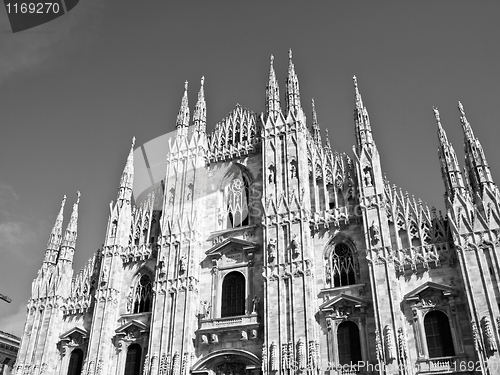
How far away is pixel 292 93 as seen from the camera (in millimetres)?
32344

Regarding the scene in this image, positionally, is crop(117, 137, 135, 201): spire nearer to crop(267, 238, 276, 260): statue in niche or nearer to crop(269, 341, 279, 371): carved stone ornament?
crop(267, 238, 276, 260): statue in niche

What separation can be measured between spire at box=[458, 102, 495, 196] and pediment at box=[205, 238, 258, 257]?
12444 mm

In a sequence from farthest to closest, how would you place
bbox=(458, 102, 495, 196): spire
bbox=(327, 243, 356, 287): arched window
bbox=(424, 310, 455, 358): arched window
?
bbox=(327, 243, 356, 287): arched window
bbox=(458, 102, 495, 196): spire
bbox=(424, 310, 455, 358): arched window

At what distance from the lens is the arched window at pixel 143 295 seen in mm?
30281

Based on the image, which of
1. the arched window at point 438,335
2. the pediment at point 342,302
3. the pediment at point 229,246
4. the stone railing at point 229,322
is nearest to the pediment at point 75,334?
the stone railing at point 229,322

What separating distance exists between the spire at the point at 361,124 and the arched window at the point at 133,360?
18.0 metres

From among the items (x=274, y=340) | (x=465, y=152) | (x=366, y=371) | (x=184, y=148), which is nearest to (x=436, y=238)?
(x=465, y=152)

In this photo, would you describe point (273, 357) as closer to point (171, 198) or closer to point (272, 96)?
point (171, 198)

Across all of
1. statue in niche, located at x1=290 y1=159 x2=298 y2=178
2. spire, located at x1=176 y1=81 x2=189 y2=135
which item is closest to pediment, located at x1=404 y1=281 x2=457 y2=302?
statue in niche, located at x1=290 y1=159 x2=298 y2=178

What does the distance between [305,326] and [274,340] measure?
1775 mm

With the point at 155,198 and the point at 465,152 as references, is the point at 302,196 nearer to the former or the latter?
the point at 465,152

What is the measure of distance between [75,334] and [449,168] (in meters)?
24.6

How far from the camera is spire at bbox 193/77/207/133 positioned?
3517 centimetres

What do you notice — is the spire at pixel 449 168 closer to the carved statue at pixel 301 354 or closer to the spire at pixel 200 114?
the carved statue at pixel 301 354
